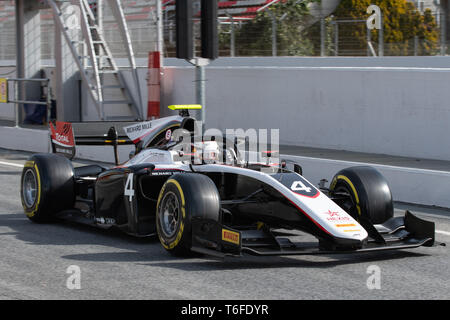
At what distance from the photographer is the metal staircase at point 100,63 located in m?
21.4

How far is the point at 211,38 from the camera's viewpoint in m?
12.5

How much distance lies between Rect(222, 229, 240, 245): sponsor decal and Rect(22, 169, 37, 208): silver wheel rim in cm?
333

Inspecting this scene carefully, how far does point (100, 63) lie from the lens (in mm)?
22750

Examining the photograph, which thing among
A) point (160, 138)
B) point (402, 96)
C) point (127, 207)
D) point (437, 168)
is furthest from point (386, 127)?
point (127, 207)

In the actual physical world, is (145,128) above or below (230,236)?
above

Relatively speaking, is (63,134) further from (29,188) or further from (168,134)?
(168,134)

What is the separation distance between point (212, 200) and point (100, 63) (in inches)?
644

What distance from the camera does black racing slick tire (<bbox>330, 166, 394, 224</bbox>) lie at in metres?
7.69

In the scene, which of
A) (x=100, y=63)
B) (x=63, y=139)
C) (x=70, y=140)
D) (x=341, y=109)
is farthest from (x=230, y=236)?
A: (x=100, y=63)

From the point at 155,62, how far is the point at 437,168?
999 centimetres

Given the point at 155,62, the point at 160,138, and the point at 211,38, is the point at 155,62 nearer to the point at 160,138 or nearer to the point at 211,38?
the point at 211,38

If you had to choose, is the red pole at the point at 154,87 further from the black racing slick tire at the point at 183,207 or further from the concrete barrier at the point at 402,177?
the black racing slick tire at the point at 183,207

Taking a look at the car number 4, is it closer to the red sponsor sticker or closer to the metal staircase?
the red sponsor sticker

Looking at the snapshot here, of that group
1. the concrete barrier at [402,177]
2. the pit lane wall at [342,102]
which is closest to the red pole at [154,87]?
the pit lane wall at [342,102]
